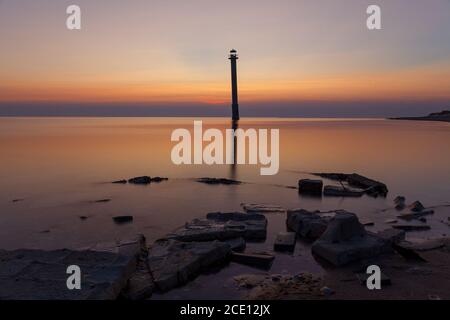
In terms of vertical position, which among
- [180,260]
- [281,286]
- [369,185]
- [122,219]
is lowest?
[281,286]

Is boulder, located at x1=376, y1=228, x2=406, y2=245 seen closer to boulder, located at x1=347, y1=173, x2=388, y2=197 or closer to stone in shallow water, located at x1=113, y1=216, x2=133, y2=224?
boulder, located at x1=347, y1=173, x2=388, y2=197

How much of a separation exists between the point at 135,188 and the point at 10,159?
45.8 feet

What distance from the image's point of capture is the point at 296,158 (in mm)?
25109

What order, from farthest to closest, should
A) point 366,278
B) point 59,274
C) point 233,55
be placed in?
1. point 233,55
2. point 366,278
3. point 59,274

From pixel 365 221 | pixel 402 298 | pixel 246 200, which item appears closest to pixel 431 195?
pixel 365 221

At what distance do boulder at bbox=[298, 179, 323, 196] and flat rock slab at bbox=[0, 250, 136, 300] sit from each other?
8.40 metres

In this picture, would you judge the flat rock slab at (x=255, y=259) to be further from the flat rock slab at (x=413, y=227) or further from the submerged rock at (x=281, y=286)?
the flat rock slab at (x=413, y=227)

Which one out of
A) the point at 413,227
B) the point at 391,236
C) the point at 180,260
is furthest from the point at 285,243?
the point at 413,227

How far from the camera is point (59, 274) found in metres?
5.13

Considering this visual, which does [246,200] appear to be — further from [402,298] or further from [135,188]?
[402,298]

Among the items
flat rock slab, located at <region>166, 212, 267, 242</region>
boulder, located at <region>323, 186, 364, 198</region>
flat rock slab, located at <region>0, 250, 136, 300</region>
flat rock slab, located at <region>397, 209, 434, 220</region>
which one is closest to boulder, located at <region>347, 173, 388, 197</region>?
boulder, located at <region>323, 186, 364, 198</region>

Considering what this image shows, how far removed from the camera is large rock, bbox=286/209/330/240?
25.2 ft

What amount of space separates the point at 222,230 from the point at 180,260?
1.78 m

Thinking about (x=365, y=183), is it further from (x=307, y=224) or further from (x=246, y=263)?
(x=246, y=263)
